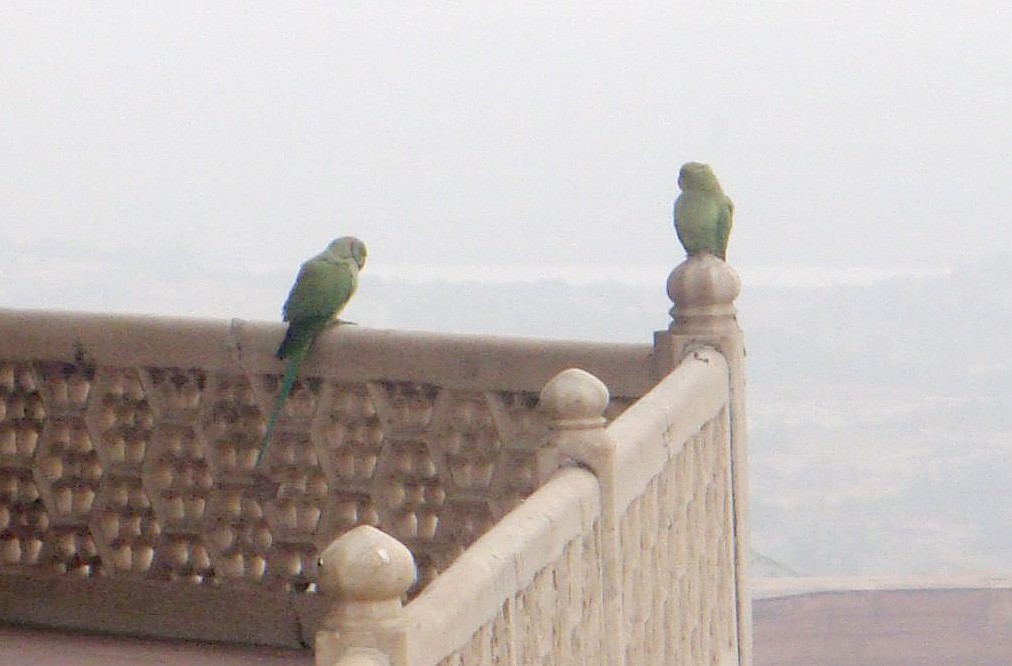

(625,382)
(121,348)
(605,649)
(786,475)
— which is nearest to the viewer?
(605,649)

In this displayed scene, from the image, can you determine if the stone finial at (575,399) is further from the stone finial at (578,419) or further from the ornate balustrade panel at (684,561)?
the ornate balustrade panel at (684,561)

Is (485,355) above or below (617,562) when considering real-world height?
above

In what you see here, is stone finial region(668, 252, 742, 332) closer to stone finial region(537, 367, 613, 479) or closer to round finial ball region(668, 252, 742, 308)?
round finial ball region(668, 252, 742, 308)

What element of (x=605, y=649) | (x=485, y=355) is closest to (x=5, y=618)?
(x=485, y=355)

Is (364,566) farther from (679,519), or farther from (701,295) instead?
(701,295)

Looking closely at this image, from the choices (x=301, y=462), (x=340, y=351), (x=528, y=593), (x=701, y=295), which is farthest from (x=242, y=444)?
(x=528, y=593)

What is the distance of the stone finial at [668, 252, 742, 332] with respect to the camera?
3.78m

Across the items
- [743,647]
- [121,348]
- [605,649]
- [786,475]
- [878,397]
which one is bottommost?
[605,649]

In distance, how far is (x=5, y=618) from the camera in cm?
430

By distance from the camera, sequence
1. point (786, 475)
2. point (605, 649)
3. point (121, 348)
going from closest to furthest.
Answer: point (605, 649), point (121, 348), point (786, 475)

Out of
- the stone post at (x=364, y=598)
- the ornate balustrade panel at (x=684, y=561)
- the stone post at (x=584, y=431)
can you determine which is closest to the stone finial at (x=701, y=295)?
the ornate balustrade panel at (x=684, y=561)

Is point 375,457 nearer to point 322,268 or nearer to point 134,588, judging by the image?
point 322,268

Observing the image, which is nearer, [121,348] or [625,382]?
[625,382]

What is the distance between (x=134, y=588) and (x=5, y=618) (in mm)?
378
